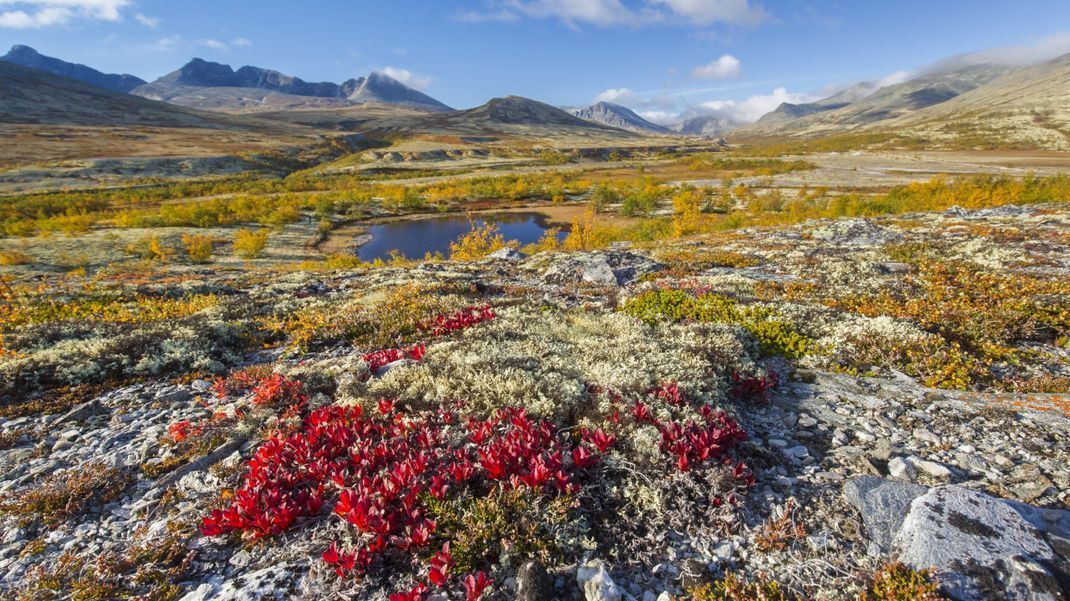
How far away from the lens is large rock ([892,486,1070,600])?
3.97 m

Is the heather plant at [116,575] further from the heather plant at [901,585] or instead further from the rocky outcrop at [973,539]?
the rocky outcrop at [973,539]

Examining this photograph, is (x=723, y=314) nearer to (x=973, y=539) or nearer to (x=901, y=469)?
(x=901, y=469)

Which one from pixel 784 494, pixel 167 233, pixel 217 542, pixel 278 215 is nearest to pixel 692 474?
pixel 784 494

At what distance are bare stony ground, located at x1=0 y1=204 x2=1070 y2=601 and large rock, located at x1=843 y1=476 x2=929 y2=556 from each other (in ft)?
0.09

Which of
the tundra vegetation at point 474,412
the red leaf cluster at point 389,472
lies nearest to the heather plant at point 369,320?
the tundra vegetation at point 474,412

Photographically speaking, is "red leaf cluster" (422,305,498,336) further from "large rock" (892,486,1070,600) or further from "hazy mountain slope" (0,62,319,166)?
"hazy mountain slope" (0,62,319,166)

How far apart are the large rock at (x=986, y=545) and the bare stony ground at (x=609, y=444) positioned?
0.02 metres

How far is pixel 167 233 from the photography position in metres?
57.8

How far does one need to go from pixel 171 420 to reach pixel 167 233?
65978 millimetres

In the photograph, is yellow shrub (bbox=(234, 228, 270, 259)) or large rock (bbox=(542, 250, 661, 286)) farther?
yellow shrub (bbox=(234, 228, 270, 259))

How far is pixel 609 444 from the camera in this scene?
20.1ft

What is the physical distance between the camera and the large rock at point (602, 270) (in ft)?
63.2

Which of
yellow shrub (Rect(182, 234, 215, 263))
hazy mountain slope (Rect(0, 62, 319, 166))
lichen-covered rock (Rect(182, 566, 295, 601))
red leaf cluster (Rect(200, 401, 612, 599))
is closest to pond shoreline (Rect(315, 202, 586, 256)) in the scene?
yellow shrub (Rect(182, 234, 215, 263))

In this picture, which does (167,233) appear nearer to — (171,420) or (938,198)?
(171,420)
